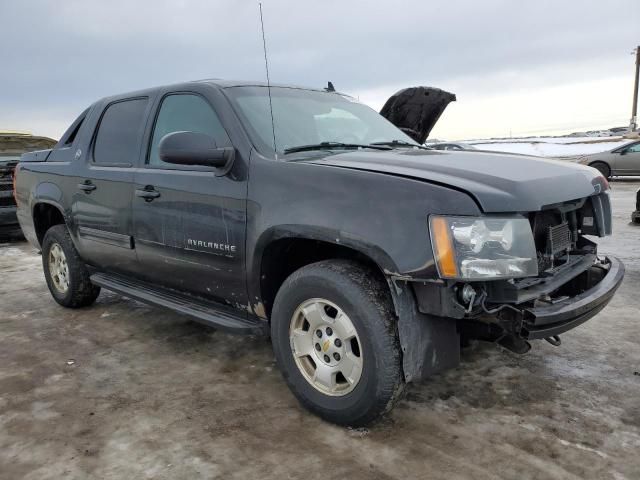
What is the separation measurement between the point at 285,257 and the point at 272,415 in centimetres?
83

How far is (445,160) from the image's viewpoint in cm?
277

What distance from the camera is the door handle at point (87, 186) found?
4075mm

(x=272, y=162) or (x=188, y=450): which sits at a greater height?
(x=272, y=162)

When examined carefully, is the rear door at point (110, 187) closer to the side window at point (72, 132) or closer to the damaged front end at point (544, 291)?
the side window at point (72, 132)

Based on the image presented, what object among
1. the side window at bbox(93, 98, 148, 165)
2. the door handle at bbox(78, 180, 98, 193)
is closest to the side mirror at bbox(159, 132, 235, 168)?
the side window at bbox(93, 98, 148, 165)

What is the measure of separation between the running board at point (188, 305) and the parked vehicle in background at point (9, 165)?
5.04 metres

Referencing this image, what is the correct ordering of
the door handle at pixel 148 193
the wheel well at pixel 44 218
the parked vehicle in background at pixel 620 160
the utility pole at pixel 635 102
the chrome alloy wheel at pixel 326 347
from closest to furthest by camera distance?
the chrome alloy wheel at pixel 326 347, the door handle at pixel 148 193, the wheel well at pixel 44 218, the parked vehicle in background at pixel 620 160, the utility pole at pixel 635 102

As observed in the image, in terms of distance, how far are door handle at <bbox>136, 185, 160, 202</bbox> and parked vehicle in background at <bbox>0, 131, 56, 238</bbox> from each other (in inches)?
230

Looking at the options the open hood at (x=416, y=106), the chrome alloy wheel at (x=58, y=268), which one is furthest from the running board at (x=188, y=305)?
the open hood at (x=416, y=106)

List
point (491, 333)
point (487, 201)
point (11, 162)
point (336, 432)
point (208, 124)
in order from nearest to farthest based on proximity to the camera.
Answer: point (487, 201)
point (491, 333)
point (336, 432)
point (208, 124)
point (11, 162)

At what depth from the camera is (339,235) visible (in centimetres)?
245

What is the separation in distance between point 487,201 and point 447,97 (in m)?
3.73

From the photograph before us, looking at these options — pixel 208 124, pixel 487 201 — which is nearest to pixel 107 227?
pixel 208 124

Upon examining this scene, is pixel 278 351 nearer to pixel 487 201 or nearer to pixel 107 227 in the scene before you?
pixel 487 201
